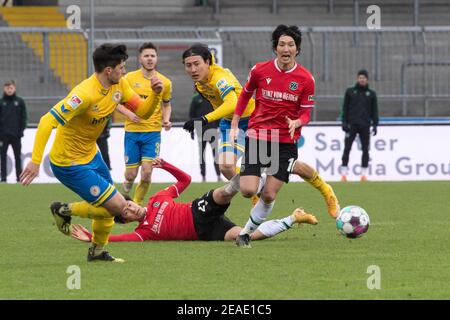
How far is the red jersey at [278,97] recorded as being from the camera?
12203 mm

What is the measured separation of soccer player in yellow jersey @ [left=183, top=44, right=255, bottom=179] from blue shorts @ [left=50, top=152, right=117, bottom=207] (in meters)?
1.63

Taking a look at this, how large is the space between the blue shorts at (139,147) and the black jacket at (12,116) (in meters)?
7.36

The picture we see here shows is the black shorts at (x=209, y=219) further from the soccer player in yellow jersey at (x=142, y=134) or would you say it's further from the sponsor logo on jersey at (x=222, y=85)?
the soccer player in yellow jersey at (x=142, y=134)

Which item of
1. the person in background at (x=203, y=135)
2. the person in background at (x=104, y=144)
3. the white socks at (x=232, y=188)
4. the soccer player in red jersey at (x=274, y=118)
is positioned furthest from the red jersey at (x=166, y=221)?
the person in background at (x=203, y=135)

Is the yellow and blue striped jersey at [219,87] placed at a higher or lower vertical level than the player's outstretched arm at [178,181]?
higher

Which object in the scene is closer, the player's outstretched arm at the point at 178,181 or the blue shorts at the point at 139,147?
the player's outstretched arm at the point at 178,181

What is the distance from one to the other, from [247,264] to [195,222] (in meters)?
1.99

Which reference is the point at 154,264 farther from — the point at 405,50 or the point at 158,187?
the point at 405,50

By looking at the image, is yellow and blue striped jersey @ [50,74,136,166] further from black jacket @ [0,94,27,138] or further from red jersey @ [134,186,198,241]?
black jacket @ [0,94,27,138]

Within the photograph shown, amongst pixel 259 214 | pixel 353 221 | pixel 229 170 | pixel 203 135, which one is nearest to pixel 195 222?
pixel 259 214

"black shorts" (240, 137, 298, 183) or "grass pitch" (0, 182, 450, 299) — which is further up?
"black shorts" (240, 137, 298, 183)

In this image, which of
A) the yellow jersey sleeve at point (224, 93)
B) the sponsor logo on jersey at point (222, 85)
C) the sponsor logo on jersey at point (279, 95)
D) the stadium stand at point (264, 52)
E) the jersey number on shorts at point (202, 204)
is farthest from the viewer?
the stadium stand at point (264, 52)

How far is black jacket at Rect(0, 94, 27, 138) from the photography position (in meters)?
24.2

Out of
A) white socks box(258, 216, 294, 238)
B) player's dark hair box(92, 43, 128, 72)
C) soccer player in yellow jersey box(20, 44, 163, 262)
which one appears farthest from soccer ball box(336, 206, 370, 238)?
player's dark hair box(92, 43, 128, 72)
